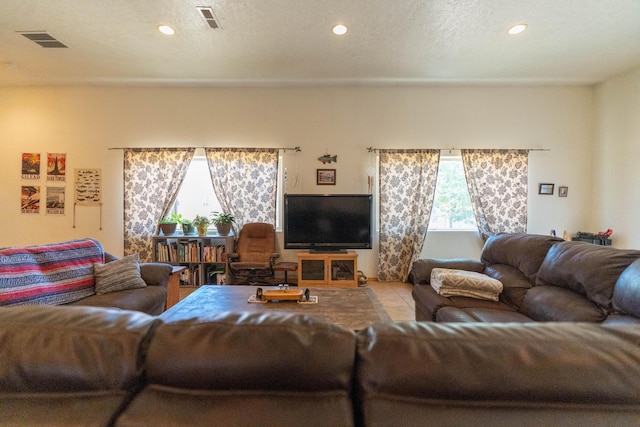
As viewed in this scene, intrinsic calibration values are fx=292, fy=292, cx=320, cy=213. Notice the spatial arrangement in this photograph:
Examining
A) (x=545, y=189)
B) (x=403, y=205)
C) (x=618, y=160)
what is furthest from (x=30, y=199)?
(x=618, y=160)

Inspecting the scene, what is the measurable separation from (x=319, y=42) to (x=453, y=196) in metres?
3.11

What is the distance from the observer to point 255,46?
11.4 ft

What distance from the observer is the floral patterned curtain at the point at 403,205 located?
4.64 meters

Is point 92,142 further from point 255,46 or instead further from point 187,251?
point 255,46

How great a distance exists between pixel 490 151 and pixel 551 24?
1880mm

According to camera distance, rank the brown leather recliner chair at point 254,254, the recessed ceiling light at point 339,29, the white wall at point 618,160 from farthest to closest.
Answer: the brown leather recliner chair at point 254,254 < the white wall at point 618,160 < the recessed ceiling light at point 339,29

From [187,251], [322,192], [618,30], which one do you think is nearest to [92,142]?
[187,251]

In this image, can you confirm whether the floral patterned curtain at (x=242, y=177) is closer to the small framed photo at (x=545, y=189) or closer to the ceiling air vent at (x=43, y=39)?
the ceiling air vent at (x=43, y=39)

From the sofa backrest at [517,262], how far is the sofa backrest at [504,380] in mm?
1901

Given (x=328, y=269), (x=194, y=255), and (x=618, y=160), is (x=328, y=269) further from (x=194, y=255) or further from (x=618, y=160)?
A: (x=618, y=160)

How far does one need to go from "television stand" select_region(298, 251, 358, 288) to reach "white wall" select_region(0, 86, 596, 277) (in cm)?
147

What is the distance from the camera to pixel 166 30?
3.19 meters

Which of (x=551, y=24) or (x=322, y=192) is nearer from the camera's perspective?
(x=551, y=24)

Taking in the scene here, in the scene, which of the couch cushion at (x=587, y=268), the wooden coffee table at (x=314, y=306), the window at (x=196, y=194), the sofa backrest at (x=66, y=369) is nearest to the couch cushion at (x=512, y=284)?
the couch cushion at (x=587, y=268)
